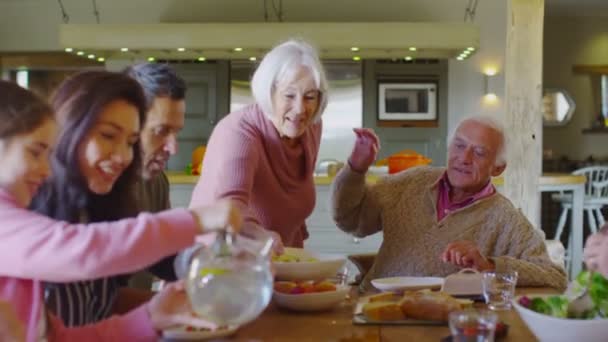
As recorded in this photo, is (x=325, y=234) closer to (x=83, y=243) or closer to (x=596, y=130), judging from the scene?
(x=83, y=243)

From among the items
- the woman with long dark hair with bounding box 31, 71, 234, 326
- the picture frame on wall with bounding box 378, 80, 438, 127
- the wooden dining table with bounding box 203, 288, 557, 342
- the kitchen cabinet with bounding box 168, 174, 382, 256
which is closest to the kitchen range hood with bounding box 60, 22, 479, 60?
the picture frame on wall with bounding box 378, 80, 438, 127

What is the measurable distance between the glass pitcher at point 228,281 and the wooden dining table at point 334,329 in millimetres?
366

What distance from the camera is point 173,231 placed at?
1.10 meters

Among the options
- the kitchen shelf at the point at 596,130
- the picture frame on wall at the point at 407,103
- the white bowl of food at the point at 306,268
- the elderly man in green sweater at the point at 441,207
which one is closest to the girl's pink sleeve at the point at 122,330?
the white bowl of food at the point at 306,268

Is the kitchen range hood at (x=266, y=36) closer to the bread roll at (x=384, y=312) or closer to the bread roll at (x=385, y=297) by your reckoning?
the bread roll at (x=385, y=297)

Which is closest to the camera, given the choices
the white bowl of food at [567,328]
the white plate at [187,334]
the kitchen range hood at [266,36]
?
the white bowl of food at [567,328]

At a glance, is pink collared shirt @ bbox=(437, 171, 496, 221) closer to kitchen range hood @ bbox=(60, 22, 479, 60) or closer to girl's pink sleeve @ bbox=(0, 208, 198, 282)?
girl's pink sleeve @ bbox=(0, 208, 198, 282)

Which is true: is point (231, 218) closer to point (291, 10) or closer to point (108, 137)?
point (108, 137)

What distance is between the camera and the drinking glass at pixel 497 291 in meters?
1.80

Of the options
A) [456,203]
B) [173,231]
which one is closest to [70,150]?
[173,231]

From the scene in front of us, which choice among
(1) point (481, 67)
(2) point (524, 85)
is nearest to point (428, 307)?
(2) point (524, 85)

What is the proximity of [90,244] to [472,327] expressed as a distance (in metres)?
0.67

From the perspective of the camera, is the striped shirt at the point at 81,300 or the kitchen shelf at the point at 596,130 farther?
the kitchen shelf at the point at 596,130

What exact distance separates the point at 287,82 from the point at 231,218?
1.19 m
